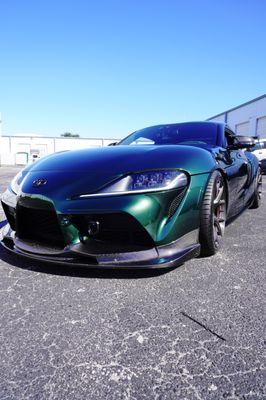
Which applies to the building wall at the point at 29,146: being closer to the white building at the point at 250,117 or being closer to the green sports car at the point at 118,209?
the white building at the point at 250,117

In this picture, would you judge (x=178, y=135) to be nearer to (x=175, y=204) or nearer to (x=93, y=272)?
(x=175, y=204)

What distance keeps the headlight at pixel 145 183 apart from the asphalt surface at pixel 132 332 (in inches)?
24.2

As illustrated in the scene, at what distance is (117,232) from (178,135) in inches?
74.0

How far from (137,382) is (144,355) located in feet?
0.56

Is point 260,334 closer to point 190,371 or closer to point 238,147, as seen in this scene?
point 190,371

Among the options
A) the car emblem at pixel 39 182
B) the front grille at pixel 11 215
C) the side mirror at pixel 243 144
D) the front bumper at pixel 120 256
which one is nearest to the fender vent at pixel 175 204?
the front bumper at pixel 120 256

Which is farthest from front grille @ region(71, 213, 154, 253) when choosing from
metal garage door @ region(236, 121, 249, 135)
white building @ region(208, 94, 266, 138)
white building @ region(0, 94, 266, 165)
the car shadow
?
metal garage door @ region(236, 121, 249, 135)

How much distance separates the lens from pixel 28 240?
2309 millimetres

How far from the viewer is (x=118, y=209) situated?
2.01m

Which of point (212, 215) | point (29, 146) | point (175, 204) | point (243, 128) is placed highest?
point (175, 204)

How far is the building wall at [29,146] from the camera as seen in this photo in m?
33.3

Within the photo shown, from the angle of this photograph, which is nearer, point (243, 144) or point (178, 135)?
point (243, 144)

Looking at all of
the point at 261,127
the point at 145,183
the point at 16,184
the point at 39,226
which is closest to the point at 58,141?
the point at 261,127

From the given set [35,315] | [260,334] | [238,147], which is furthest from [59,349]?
[238,147]
